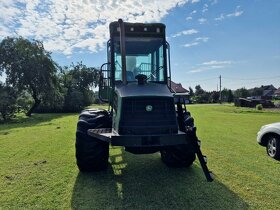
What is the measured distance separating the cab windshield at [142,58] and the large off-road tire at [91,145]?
3.16ft

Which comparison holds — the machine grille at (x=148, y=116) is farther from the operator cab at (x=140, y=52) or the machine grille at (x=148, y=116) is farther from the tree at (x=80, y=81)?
the tree at (x=80, y=81)

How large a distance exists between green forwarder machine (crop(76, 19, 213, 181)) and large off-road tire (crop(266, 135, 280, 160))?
282 centimetres

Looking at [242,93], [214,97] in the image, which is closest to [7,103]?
[214,97]

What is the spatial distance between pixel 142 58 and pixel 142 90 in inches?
54.1

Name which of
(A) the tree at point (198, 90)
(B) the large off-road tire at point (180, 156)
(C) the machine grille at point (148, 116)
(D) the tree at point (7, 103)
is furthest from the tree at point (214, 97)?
(C) the machine grille at point (148, 116)

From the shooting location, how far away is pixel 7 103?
22.3m

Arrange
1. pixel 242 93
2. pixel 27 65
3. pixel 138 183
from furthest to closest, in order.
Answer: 1. pixel 242 93
2. pixel 27 65
3. pixel 138 183

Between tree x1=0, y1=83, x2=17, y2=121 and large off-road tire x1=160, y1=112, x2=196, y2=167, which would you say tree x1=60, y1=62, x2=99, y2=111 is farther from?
large off-road tire x1=160, y1=112, x2=196, y2=167

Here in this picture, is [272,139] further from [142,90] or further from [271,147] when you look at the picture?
[142,90]

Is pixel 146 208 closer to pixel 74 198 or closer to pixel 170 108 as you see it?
pixel 74 198

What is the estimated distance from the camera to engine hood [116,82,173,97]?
5160 millimetres

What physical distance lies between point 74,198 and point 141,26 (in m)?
3.73

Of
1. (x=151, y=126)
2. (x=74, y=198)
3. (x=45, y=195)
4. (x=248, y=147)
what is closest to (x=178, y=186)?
(x=151, y=126)

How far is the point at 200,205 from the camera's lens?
4.43m
